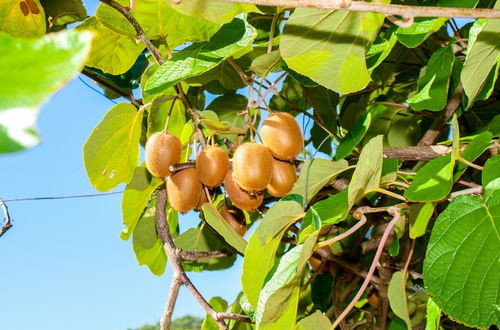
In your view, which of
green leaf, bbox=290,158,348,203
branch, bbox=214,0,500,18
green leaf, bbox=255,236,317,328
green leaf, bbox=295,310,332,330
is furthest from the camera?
green leaf, bbox=290,158,348,203

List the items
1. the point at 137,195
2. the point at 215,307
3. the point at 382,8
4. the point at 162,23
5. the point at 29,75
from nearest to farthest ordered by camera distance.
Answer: the point at 29,75 → the point at 382,8 → the point at 162,23 → the point at 137,195 → the point at 215,307

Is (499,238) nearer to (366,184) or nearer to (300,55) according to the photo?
(366,184)

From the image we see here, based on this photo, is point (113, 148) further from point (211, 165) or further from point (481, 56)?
point (481, 56)

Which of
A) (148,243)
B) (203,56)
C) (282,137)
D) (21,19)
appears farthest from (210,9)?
(148,243)

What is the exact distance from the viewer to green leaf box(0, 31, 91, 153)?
0.10 metres

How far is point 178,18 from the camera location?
815 mm

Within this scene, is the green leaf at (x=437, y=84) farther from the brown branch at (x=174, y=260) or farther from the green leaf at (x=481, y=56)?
the brown branch at (x=174, y=260)

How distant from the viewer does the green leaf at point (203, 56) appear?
0.66 m

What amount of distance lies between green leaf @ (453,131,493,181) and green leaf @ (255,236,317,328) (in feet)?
0.72

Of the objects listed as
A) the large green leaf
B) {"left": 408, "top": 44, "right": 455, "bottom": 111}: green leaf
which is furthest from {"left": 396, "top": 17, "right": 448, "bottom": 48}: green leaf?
the large green leaf

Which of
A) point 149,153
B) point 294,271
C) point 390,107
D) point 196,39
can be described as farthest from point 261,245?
point 390,107

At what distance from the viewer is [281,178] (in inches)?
30.8

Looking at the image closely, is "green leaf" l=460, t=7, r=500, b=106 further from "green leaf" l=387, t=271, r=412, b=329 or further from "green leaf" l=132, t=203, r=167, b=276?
"green leaf" l=132, t=203, r=167, b=276

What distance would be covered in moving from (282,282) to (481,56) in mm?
A: 401
